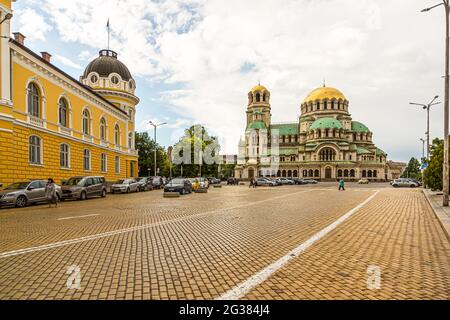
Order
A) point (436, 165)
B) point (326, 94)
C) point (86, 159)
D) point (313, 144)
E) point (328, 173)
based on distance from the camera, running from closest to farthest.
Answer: point (436, 165) < point (86, 159) < point (328, 173) < point (313, 144) < point (326, 94)

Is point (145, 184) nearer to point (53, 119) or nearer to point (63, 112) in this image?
point (63, 112)

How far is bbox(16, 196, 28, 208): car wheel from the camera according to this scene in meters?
16.0

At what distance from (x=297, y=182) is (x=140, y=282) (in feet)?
203

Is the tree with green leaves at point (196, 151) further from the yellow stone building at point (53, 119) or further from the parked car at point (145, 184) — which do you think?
the parked car at point (145, 184)

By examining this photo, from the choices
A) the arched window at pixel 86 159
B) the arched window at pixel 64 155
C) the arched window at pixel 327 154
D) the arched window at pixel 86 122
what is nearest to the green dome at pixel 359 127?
the arched window at pixel 327 154

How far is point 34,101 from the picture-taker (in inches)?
875

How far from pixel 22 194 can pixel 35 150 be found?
21.1ft

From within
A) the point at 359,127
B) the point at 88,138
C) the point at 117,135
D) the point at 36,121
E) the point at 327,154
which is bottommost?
the point at 327,154

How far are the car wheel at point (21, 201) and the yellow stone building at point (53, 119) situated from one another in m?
2.89

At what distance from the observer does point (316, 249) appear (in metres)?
6.64

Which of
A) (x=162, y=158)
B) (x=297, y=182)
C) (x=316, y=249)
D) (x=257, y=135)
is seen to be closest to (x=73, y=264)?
(x=316, y=249)

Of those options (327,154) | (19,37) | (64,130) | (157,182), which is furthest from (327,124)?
(19,37)

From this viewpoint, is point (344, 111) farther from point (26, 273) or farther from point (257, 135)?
point (26, 273)

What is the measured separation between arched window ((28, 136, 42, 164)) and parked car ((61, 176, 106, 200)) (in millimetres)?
2678
